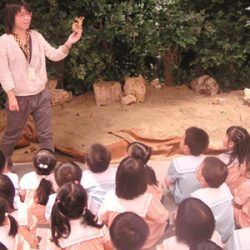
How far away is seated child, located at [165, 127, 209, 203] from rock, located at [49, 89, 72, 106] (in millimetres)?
2677

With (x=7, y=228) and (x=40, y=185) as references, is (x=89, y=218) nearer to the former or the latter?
(x=7, y=228)

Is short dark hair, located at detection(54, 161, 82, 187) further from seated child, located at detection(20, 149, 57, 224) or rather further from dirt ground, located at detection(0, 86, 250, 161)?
dirt ground, located at detection(0, 86, 250, 161)

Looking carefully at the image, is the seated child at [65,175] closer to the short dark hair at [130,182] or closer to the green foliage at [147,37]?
the short dark hair at [130,182]

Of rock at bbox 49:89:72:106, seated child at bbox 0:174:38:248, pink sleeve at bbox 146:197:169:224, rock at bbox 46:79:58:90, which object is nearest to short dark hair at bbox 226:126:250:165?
pink sleeve at bbox 146:197:169:224

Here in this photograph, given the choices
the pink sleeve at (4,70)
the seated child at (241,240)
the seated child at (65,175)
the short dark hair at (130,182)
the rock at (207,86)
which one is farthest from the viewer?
the rock at (207,86)

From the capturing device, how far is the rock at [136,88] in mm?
6184

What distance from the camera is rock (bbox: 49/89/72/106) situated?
618 cm

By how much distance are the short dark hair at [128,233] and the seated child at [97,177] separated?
33.5 inches

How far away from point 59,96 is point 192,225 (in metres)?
3.85

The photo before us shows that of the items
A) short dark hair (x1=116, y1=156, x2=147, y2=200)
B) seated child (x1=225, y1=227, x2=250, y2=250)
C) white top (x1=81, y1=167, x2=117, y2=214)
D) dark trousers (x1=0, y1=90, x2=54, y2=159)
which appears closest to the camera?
seated child (x1=225, y1=227, x2=250, y2=250)

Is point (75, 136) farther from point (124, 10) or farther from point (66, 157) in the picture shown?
point (124, 10)

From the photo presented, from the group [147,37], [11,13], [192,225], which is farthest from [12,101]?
[147,37]

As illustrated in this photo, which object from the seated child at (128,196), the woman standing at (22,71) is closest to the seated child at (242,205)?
the seated child at (128,196)

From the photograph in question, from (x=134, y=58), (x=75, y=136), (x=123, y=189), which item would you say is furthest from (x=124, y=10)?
(x=123, y=189)
